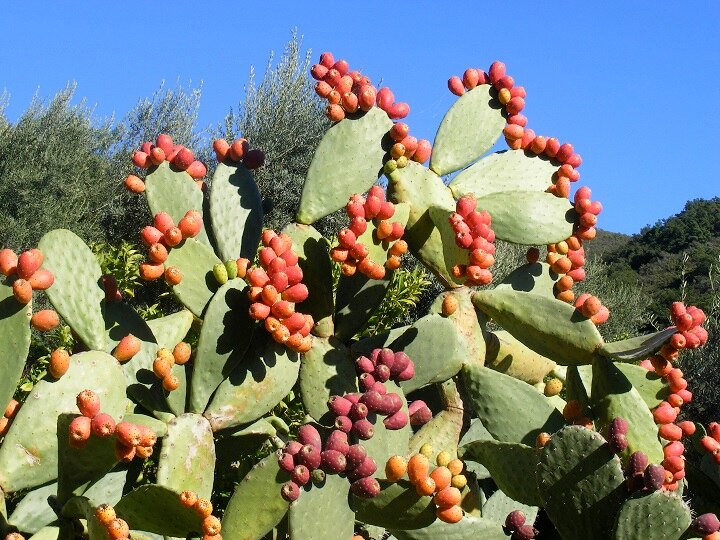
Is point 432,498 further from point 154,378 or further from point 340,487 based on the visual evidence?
point 154,378

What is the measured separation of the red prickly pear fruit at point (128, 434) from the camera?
128cm

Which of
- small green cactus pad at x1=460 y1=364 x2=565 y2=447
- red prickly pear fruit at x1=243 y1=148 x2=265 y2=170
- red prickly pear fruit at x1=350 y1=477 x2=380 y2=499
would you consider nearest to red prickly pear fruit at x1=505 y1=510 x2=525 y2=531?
small green cactus pad at x1=460 y1=364 x2=565 y2=447

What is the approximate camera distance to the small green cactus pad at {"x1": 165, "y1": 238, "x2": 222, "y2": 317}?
1.66 metres

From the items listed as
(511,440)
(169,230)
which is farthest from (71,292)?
(511,440)

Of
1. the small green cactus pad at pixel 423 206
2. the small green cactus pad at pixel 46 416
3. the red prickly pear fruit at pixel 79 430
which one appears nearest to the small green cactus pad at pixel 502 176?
the small green cactus pad at pixel 423 206

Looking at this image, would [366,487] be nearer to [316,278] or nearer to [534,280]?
[316,278]

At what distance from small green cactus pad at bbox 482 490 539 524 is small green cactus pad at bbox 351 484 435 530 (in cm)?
47

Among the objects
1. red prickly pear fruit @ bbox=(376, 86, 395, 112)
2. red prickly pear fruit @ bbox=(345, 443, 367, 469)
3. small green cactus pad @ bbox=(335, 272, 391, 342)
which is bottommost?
red prickly pear fruit @ bbox=(345, 443, 367, 469)

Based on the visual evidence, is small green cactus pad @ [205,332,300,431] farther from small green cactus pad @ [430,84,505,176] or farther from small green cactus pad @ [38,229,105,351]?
small green cactus pad @ [430,84,505,176]

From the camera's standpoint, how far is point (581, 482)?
4.91ft

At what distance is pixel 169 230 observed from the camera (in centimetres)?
164

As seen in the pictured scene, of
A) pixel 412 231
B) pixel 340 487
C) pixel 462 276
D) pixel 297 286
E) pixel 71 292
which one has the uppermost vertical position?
pixel 412 231

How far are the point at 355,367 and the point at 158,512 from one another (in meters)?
0.53

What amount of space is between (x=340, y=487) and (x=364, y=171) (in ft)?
2.44
